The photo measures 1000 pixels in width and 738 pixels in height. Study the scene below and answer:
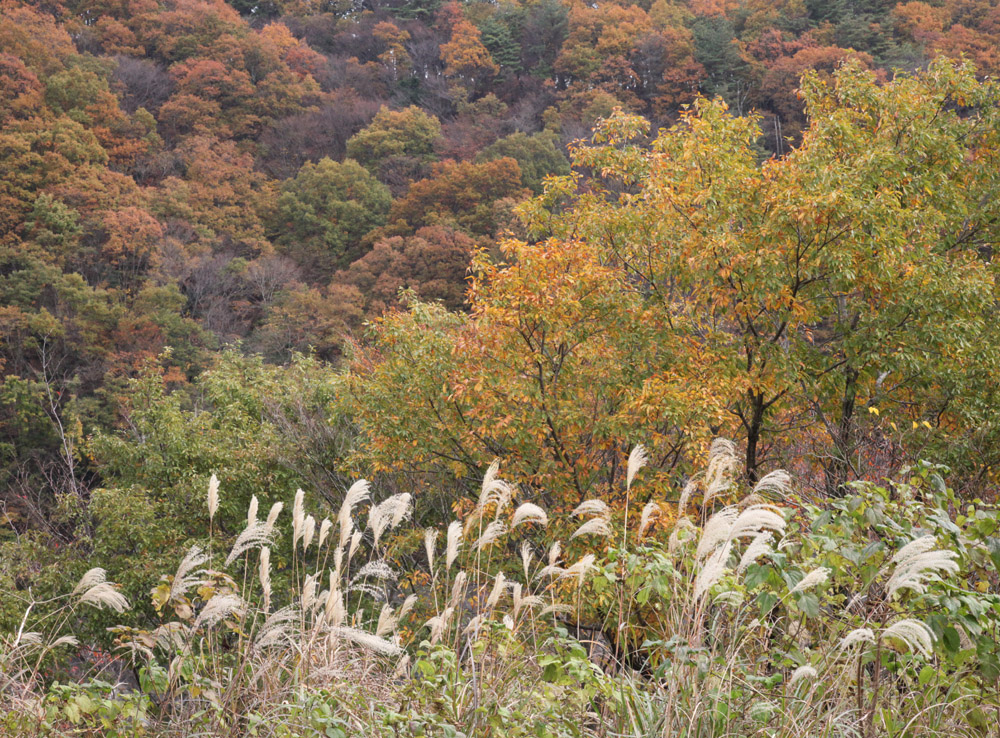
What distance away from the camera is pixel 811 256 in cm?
641

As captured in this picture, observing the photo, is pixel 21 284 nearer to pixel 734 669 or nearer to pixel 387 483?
pixel 387 483

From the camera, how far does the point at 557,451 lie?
6.88 m

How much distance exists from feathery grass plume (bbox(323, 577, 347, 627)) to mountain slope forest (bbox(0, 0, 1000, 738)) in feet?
0.06

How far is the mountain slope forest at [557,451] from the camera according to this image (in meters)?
2.16

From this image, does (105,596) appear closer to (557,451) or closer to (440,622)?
(440,622)

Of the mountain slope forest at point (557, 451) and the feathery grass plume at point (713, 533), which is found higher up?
the feathery grass plume at point (713, 533)

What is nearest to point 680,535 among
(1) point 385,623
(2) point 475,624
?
(2) point 475,624

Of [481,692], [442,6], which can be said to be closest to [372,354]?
[481,692]

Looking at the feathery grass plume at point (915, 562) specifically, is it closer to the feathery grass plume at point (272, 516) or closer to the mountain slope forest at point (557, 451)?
the mountain slope forest at point (557, 451)

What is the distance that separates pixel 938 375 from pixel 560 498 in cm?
350

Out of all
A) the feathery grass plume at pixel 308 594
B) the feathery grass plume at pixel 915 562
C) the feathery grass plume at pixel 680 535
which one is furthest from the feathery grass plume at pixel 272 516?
the feathery grass plume at pixel 915 562

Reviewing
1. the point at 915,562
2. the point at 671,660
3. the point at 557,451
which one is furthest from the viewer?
the point at 557,451

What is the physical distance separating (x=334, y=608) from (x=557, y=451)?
181 inches

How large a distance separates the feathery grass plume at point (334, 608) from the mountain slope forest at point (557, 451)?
2 centimetres
